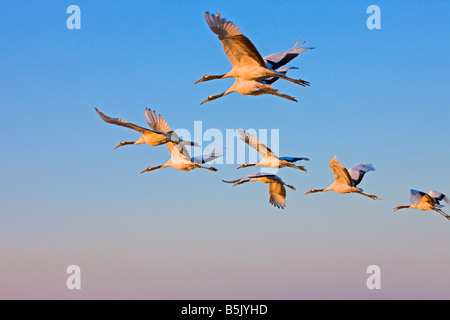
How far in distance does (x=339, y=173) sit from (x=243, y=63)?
7.19m

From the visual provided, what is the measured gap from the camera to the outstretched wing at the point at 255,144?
2775 centimetres

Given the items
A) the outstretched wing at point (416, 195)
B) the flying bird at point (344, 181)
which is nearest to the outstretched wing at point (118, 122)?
the flying bird at point (344, 181)

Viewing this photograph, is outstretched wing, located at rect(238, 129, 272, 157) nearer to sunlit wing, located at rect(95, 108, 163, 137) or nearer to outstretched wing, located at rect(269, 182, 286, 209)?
outstretched wing, located at rect(269, 182, 286, 209)

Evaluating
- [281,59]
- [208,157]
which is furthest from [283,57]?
[208,157]

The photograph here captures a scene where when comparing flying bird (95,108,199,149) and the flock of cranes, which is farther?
flying bird (95,108,199,149)

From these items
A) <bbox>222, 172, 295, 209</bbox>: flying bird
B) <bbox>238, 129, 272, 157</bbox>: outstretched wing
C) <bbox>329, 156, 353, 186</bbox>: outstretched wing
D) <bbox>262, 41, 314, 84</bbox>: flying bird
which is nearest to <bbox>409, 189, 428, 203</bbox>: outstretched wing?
<bbox>329, 156, 353, 186</bbox>: outstretched wing

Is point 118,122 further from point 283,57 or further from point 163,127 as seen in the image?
point 283,57

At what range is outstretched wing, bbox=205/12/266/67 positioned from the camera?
21.1 metres

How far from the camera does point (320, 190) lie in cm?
3225

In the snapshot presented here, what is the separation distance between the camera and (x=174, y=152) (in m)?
30.4
